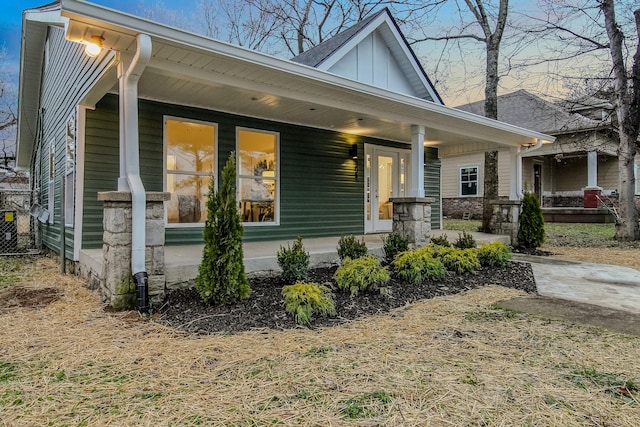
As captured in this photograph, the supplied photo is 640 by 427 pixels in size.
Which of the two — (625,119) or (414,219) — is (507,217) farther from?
(625,119)

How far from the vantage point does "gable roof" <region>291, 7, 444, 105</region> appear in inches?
302

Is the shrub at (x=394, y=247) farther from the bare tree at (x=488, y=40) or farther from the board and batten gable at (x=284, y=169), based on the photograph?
the bare tree at (x=488, y=40)

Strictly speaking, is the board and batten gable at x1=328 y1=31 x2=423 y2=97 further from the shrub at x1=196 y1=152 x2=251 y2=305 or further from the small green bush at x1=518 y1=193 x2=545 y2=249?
the shrub at x1=196 y1=152 x2=251 y2=305

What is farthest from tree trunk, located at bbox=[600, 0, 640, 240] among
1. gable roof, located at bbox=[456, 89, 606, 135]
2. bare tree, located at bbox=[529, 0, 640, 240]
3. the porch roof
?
gable roof, located at bbox=[456, 89, 606, 135]

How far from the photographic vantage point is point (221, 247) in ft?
11.0

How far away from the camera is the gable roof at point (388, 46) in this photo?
7.67 m

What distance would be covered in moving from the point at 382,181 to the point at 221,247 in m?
5.47

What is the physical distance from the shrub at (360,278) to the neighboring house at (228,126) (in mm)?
2041

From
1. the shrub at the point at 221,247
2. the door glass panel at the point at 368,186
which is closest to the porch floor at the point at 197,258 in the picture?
the shrub at the point at 221,247

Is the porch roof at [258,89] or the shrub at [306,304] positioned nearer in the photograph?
the shrub at [306,304]

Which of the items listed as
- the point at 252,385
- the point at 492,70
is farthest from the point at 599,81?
the point at 252,385

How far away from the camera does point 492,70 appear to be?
31.3ft

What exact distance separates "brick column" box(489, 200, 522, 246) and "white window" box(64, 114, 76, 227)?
25.0 feet

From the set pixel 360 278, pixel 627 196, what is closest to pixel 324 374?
pixel 360 278
